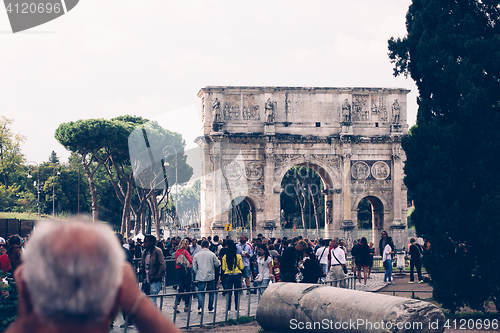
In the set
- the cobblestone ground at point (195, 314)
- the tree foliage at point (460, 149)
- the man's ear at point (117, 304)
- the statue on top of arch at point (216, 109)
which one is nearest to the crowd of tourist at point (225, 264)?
the cobblestone ground at point (195, 314)

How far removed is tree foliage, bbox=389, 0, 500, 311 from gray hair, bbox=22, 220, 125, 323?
30.2 ft

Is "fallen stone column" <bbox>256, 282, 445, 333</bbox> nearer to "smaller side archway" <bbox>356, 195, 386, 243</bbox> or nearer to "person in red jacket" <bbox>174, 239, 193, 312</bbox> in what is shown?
"person in red jacket" <bbox>174, 239, 193, 312</bbox>

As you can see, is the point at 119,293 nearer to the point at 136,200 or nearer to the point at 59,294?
the point at 59,294

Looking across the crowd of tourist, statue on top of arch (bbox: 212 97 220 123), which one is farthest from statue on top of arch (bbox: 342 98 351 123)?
the crowd of tourist

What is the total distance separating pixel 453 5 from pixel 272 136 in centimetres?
2435

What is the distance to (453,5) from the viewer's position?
34.6 ft

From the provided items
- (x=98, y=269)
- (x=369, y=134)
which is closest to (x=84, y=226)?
(x=98, y=269)

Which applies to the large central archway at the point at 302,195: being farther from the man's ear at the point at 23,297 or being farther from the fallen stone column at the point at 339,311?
the man's ear at the point at 23,297

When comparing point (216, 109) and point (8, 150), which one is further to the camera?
point (8, 150)

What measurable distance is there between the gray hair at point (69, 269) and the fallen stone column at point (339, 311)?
6.95m

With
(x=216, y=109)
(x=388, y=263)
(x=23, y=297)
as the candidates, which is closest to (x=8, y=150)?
(x=216, y=109)

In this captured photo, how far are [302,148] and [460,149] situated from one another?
2537 cm

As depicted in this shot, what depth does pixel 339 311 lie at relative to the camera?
336 inches

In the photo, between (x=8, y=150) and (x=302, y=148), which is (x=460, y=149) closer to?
(x=302, y=148)
